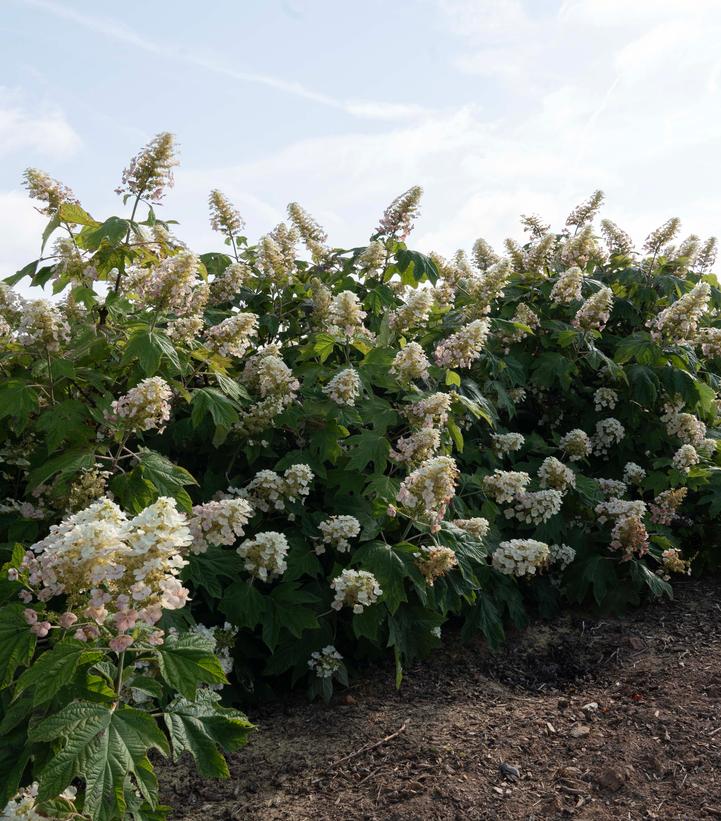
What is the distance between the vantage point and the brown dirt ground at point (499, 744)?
133 inches

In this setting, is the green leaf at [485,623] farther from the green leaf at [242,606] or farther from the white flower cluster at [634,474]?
the white flower cluster at [634,474]

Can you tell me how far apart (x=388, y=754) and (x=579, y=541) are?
2.45m

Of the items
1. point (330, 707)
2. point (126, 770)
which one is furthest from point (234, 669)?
point (126, 770)

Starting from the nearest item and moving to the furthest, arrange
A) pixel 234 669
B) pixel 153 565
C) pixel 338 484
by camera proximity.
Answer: pixel 153 565 < pixel 234 669 < pixel 338 484

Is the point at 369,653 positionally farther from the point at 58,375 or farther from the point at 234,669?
the point at 58,375

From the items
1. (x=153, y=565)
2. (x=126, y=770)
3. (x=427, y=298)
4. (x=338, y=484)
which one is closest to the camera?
(x=126, y=770)

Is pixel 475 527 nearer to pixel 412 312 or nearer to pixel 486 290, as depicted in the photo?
pixel 412 312

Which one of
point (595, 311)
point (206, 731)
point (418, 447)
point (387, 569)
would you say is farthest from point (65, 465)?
point (595, 311)

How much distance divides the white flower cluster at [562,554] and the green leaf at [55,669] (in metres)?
3.75

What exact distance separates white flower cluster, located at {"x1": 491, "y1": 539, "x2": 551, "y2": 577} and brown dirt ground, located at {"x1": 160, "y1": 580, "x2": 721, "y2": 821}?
56 centimetres

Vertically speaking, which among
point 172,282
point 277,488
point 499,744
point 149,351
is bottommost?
point 499,744

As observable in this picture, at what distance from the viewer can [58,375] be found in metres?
3.82

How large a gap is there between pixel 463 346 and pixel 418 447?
85cm

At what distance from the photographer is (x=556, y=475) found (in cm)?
545
